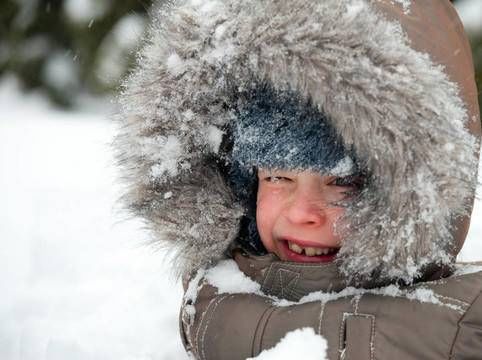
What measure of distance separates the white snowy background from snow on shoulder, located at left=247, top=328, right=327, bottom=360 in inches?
19.5

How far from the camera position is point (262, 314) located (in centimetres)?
130

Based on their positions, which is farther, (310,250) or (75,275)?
(75,275)

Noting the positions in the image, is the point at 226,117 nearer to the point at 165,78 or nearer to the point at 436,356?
the point at 165,78

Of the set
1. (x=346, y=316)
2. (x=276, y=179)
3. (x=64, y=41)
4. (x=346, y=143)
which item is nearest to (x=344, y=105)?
(x=346, y=143)

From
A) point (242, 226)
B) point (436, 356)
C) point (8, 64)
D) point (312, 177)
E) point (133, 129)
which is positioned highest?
point (8, 64)

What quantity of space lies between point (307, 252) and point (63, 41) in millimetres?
4770

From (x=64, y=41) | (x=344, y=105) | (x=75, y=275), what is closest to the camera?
(x=344, y=105)

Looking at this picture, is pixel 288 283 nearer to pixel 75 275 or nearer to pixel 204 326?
pixel 204 326

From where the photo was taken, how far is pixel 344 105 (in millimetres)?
1114

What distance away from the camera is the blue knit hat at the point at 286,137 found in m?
1.24

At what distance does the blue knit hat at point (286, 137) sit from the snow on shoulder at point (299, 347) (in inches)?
12.3

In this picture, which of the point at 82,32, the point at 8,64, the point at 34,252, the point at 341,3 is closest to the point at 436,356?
the point at 341,3

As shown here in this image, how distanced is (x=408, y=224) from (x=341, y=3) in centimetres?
41

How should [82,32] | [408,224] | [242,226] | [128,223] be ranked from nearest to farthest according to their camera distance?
[408,224] → [242,226] → [128,223] → [82,32]
